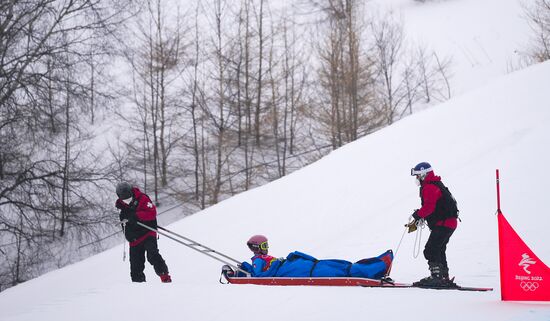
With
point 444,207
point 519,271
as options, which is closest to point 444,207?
point 444,207

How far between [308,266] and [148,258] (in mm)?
2899

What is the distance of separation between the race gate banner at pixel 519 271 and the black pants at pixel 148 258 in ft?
17.5

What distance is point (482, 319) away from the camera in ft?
14.5

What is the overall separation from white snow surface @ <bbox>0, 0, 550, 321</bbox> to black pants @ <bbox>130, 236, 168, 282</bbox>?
18.9 inches

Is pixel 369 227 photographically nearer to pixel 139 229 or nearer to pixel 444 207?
pixel 444 207

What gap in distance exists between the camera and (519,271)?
194 inches

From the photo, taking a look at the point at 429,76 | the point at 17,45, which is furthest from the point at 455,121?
the point at 429,76

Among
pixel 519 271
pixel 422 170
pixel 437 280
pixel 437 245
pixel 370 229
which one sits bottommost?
pixel 519 271

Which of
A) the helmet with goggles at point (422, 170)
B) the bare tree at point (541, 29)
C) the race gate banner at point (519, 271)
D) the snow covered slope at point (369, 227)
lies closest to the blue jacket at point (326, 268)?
the snow covered slope at point (369, 227)

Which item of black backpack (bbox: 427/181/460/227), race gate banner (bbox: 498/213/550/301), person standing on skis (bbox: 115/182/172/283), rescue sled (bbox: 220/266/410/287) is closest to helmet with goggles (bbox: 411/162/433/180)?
black backpack (bbox: 427/181/460/227)

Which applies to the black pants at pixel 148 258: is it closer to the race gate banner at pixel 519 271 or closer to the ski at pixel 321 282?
the ski at pixel 321 282

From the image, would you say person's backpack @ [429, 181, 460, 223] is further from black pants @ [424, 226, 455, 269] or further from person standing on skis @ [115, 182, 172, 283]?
person standing on skis @ [115, 182, 172, 283]

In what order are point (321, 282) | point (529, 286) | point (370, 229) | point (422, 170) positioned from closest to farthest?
point (529, 286), point (422, 170), point (321, 282), point (370, 229)

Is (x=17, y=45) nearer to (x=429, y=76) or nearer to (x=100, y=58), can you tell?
(x=100, y=58)
